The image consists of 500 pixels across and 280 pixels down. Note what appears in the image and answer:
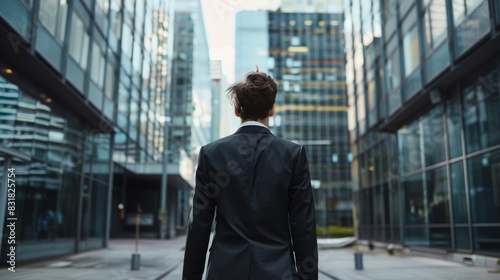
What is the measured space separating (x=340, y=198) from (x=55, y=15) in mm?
56356

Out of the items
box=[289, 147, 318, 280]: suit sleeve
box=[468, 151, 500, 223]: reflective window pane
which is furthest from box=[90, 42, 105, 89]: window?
box=[289, 147, 318, 280]: suit sleeve

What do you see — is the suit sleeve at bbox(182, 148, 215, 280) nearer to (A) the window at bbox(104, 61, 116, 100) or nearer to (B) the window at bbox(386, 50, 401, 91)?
(A) the window at bbox(104, 61, 116, 100)

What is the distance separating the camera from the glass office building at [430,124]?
52.1 ft

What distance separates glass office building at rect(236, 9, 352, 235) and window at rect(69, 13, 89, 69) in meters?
49.7

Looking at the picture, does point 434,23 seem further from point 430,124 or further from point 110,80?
point 110,80

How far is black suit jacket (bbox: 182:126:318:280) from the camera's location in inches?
80.8

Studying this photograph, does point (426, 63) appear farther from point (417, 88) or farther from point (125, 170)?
point (125, 170)

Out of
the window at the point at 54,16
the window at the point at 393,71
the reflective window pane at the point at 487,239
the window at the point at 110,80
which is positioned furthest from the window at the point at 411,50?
the window at the point at 54,16

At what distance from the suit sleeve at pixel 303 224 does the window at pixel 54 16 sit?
14597mm

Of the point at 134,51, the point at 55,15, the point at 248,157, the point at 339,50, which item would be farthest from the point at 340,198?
the point at 248,157

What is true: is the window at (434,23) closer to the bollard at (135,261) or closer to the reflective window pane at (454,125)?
the reflective window pane at (454,125)

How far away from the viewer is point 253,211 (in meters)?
2.11

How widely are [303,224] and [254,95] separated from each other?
26.0 inches

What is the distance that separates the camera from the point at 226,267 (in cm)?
206
